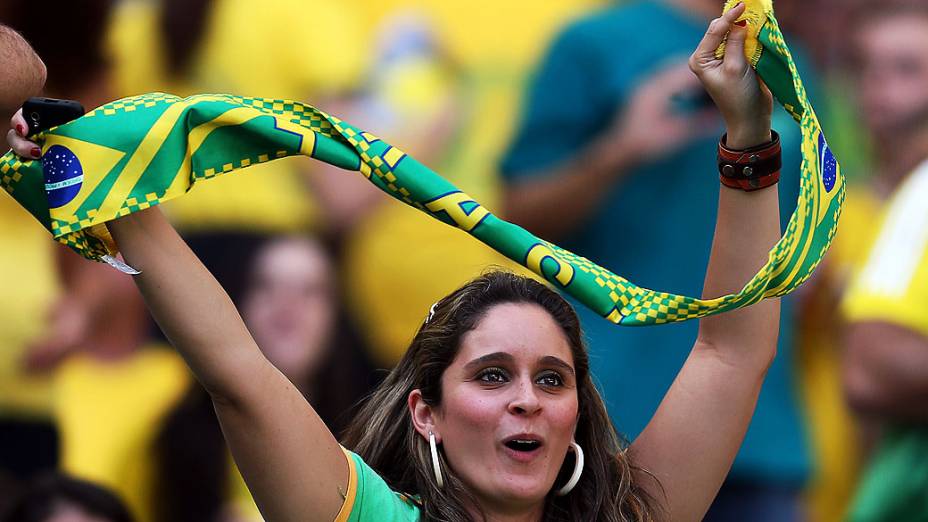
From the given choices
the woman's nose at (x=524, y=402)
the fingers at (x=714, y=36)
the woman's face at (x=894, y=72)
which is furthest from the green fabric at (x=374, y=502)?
the woman's face at (x=894, y=72)

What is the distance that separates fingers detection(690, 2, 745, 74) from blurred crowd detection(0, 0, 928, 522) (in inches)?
72.2

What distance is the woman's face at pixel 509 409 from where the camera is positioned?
123 inches

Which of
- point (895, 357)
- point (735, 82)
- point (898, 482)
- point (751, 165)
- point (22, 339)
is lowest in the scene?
point (22, 339)

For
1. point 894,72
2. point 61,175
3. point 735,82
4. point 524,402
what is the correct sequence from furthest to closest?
1. point 894,72
2. point 735,82
3. point 524,402
4. point 61,175

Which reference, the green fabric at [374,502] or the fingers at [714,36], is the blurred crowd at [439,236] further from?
the fingers at [714,36]

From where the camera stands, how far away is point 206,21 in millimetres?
5609

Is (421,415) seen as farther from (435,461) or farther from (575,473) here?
(575,473)

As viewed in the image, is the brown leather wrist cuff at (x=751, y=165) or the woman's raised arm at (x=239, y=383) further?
the brown leather wrist cuff at (x=751, y=165)

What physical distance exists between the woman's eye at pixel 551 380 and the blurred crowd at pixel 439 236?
1778mm

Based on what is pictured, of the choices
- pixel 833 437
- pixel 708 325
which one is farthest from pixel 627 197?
pixel 708 325

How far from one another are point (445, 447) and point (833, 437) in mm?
3033

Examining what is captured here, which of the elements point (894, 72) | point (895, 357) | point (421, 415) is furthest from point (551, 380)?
point (894, 72)

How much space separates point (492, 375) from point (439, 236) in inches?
101

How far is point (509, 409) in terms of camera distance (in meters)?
3.13
